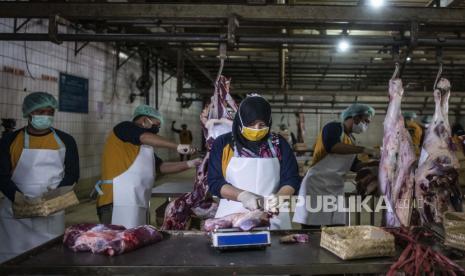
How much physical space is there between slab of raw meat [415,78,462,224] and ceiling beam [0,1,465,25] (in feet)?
1.70

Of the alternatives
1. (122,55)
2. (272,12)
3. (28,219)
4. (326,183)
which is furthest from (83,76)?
(272,12)

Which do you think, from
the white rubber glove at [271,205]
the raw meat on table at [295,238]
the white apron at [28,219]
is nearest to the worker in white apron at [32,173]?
the white apron at [28,219]

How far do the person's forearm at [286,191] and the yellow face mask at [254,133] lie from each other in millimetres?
356

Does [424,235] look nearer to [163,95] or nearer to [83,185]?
[83,185]

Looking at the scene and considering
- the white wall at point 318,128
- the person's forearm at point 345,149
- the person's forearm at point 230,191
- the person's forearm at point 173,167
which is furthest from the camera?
the white wall at point 318,128

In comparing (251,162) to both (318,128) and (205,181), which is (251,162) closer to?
(205,181)

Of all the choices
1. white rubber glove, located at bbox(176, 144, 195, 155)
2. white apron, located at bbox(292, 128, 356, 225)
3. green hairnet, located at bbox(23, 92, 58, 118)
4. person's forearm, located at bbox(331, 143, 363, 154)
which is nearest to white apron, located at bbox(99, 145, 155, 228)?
white rubber glove, located at bbox(176, 144, 195, 155)

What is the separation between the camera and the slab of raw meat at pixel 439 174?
2.74m

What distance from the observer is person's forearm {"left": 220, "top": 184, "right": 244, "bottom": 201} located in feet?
7.97

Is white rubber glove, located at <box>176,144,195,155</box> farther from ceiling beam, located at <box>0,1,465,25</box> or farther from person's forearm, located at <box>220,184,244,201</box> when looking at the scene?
ceiling beam, located at <box>0,1,465,25</box>

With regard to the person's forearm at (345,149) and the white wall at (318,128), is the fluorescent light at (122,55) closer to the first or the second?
the person's forearm at (345,149)

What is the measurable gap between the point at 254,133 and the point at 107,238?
41.8 inches

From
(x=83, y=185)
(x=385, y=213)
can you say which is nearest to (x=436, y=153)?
(x=385, y=213)

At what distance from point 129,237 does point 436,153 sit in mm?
2136
